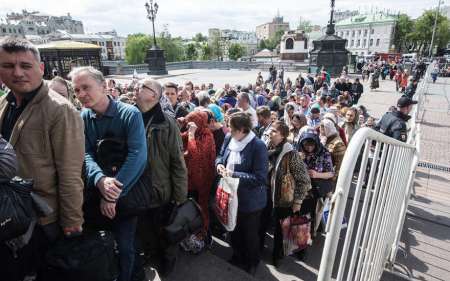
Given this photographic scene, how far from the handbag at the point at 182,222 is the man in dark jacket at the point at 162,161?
3.6 inches

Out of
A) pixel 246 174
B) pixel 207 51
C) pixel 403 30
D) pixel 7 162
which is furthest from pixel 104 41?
pixel 7 162

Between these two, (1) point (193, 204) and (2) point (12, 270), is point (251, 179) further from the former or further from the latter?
(2) point (12, 270)

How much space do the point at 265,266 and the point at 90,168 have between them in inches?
88.0

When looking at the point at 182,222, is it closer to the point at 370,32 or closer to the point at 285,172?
the point at 285,172

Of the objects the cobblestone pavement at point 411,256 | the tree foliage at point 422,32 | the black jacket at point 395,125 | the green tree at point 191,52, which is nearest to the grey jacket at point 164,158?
the cobblestone pavement at point 411,256

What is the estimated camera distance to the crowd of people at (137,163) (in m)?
1.77

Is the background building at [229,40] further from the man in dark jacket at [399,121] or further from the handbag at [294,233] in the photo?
the handbag at [294,233]

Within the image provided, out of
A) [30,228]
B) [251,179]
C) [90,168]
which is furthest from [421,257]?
[30,228]

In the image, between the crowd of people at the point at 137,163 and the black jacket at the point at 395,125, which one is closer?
the crowd of people at the point at 137,163

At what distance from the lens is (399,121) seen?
4848 mm

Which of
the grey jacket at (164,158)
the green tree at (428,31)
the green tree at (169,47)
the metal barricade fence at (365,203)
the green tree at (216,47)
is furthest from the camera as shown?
the green tree at (169,47)

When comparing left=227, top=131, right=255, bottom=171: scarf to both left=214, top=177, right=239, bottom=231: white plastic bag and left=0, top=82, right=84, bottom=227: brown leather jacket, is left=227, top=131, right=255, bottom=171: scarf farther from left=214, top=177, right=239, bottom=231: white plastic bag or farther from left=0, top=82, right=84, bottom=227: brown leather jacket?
left=0, top=82, right=84, bottom=227: brown leather jacket

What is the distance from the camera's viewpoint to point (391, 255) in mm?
3029

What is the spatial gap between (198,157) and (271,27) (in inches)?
6850
